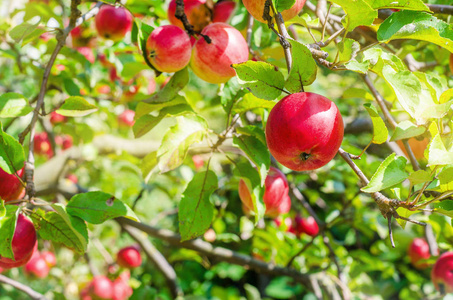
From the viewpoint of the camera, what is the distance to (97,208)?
84cm

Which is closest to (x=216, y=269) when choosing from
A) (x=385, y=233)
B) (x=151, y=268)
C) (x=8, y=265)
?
(x=151, y=268)

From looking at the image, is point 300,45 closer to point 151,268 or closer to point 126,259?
point 126,259

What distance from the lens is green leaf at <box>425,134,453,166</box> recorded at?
1.86 feet

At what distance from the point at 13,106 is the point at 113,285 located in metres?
1.38

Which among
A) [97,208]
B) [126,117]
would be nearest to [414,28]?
[97,208]

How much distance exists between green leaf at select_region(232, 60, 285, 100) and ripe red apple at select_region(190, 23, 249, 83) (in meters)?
0.18

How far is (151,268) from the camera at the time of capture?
111 inches

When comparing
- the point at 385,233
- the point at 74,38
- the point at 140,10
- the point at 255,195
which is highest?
the point at 140,10

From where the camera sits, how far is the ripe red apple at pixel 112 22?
1.50m

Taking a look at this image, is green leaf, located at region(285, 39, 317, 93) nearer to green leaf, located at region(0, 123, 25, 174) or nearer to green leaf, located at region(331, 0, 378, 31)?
green leaf, located at region(331, 0, 378, 31)

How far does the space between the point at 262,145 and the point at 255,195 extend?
114mm

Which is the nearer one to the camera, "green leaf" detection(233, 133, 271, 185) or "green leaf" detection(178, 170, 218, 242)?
"green leaf" detection(233, 133, 271, 185)

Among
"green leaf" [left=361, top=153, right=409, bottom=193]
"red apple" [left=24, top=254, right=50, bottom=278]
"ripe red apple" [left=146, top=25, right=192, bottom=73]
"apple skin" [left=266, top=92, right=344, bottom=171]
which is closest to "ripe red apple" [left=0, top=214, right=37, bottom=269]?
"ripe red apple" [left=146, top=25, right=192, bottom=73]

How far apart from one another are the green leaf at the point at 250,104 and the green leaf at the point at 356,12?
24 centimetres
